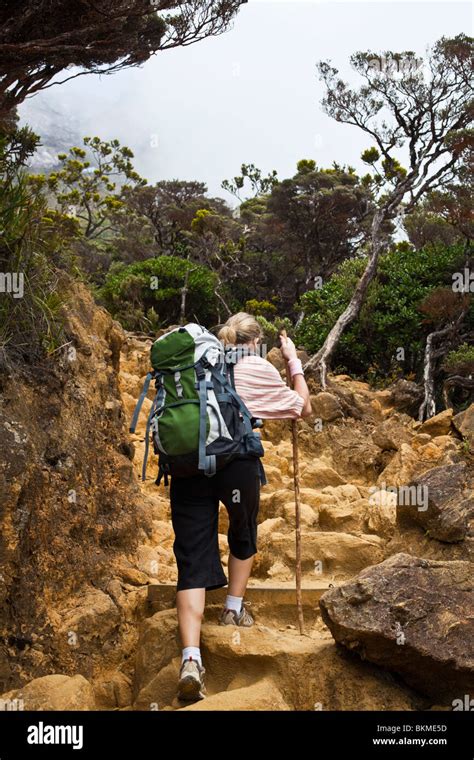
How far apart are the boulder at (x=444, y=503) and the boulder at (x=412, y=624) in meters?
1.55

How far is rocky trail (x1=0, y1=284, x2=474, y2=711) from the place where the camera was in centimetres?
376

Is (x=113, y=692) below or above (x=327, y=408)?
below

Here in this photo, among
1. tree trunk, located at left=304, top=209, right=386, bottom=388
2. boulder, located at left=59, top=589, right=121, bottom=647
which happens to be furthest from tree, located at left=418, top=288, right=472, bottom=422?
boulder, located at left=59, top=589, right=121, bottom=647

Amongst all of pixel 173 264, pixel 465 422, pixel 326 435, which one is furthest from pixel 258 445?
pixel 173 264

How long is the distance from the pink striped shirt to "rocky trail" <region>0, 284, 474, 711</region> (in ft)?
3.11

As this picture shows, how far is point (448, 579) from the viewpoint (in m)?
3.99

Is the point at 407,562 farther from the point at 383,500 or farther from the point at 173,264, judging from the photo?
the point at 173,264

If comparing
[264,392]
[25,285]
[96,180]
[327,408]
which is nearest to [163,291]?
[327,408]

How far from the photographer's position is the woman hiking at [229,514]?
151 inches

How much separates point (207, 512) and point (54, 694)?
3.73ft

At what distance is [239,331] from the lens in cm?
431

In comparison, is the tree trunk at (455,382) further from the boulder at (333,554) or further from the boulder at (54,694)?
the boulder at (54,694)

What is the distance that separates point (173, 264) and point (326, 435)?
934 centimetres

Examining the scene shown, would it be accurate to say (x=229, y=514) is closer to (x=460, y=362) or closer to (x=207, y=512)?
(x=207, y=512)
